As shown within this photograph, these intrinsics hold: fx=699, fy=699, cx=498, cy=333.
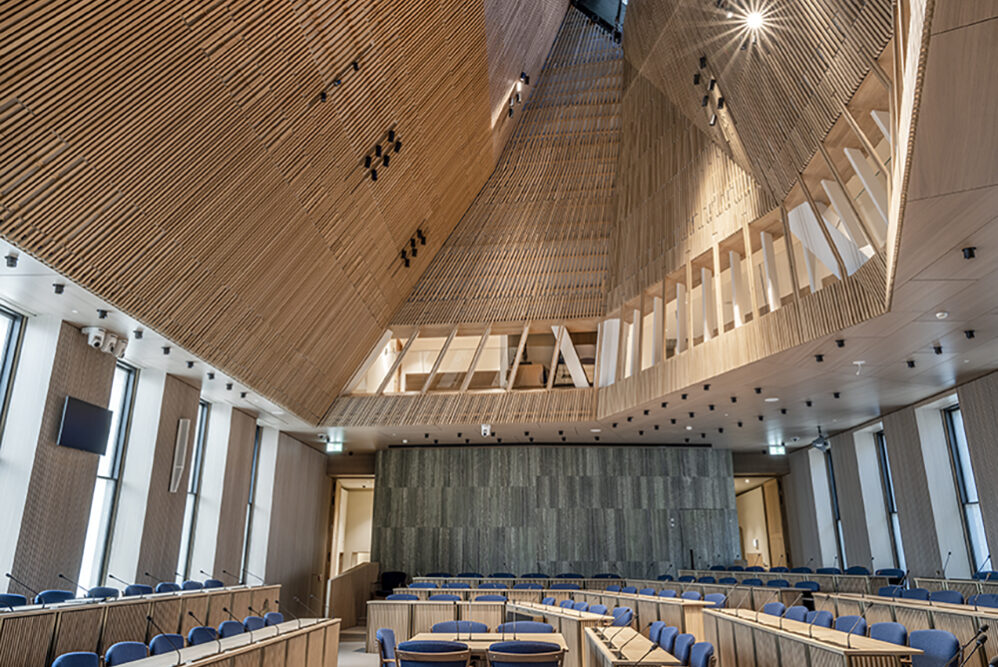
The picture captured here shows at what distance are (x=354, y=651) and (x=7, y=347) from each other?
6.76 m

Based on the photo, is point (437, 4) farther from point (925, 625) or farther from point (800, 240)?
point (925, 625)

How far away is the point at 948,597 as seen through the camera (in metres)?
7.72

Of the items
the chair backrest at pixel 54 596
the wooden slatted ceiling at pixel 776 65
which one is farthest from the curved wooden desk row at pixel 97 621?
the wooden slatted ceiling at pixel 776 65

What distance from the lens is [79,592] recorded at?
9352 millimetres

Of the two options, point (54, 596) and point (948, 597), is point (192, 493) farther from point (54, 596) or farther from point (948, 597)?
point (948, 597)

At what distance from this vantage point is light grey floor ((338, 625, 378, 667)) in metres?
9.87

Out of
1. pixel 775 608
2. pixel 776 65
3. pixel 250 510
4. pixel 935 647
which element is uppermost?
pixel 776 65

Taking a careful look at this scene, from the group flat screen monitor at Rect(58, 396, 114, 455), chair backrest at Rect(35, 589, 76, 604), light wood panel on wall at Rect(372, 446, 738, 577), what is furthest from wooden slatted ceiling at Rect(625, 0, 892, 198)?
chair backrest at Rect(35, 589, 76, 604)

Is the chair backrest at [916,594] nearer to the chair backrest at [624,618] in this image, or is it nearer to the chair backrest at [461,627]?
the chair backrest at [624,618]

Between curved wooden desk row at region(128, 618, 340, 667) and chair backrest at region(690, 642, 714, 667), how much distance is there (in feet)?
11.2

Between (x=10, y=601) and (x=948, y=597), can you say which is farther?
(x=948, y=597)

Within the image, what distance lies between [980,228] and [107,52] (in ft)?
24.3

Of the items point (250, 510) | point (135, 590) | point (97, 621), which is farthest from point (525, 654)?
point (250, 510)

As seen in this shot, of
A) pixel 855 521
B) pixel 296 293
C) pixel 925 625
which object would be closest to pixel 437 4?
pixel 296 293
